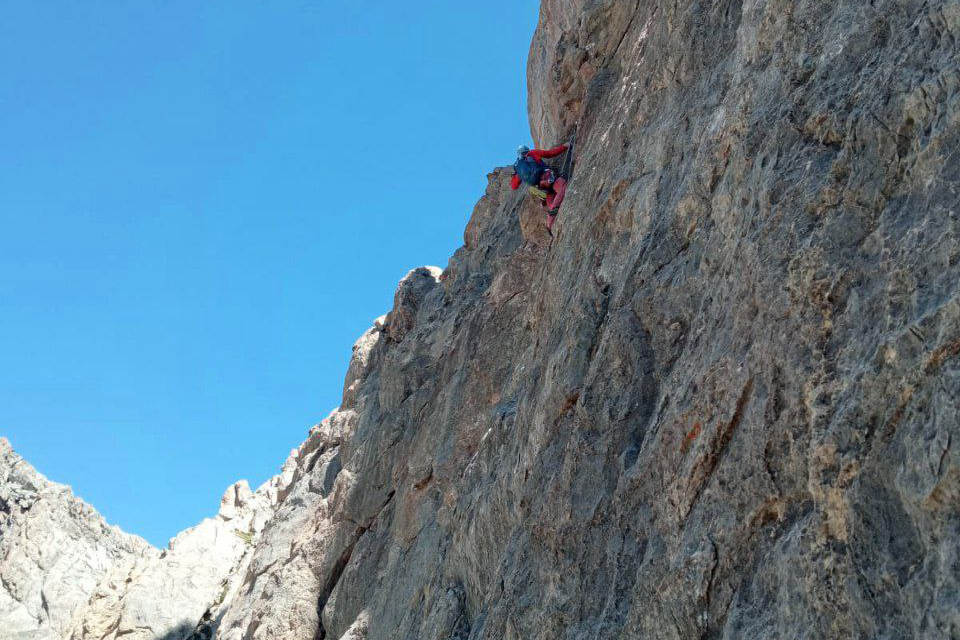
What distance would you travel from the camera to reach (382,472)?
2331 centimetres

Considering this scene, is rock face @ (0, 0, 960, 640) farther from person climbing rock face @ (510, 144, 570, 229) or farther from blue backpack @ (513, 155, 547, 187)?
blue backpack @ (513, 155, 547, 187)

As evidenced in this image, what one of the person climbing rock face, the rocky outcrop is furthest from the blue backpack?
the rocky outcrop

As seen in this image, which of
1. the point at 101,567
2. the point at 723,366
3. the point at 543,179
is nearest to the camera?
the point at 723,366

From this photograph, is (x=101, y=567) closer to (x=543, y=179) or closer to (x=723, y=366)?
(x=543, y=179)

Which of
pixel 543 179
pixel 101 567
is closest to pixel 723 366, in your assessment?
pixel 543 179

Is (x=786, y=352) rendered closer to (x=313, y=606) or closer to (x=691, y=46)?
(x=691, y=46)

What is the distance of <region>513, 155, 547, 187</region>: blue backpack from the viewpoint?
20.1 m

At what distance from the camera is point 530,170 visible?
66.1 feet

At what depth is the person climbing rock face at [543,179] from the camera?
1975cm

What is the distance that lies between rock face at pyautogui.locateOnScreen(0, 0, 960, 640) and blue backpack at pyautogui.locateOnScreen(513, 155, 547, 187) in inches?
59.1

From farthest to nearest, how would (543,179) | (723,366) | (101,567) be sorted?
1. (101,567)
2. (543,179)
3. (723,366)

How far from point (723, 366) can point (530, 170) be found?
11.9 metres

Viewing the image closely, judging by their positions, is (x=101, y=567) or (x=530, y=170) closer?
(x=530, y=170)

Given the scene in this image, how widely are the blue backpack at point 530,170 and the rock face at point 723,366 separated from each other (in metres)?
1.50
